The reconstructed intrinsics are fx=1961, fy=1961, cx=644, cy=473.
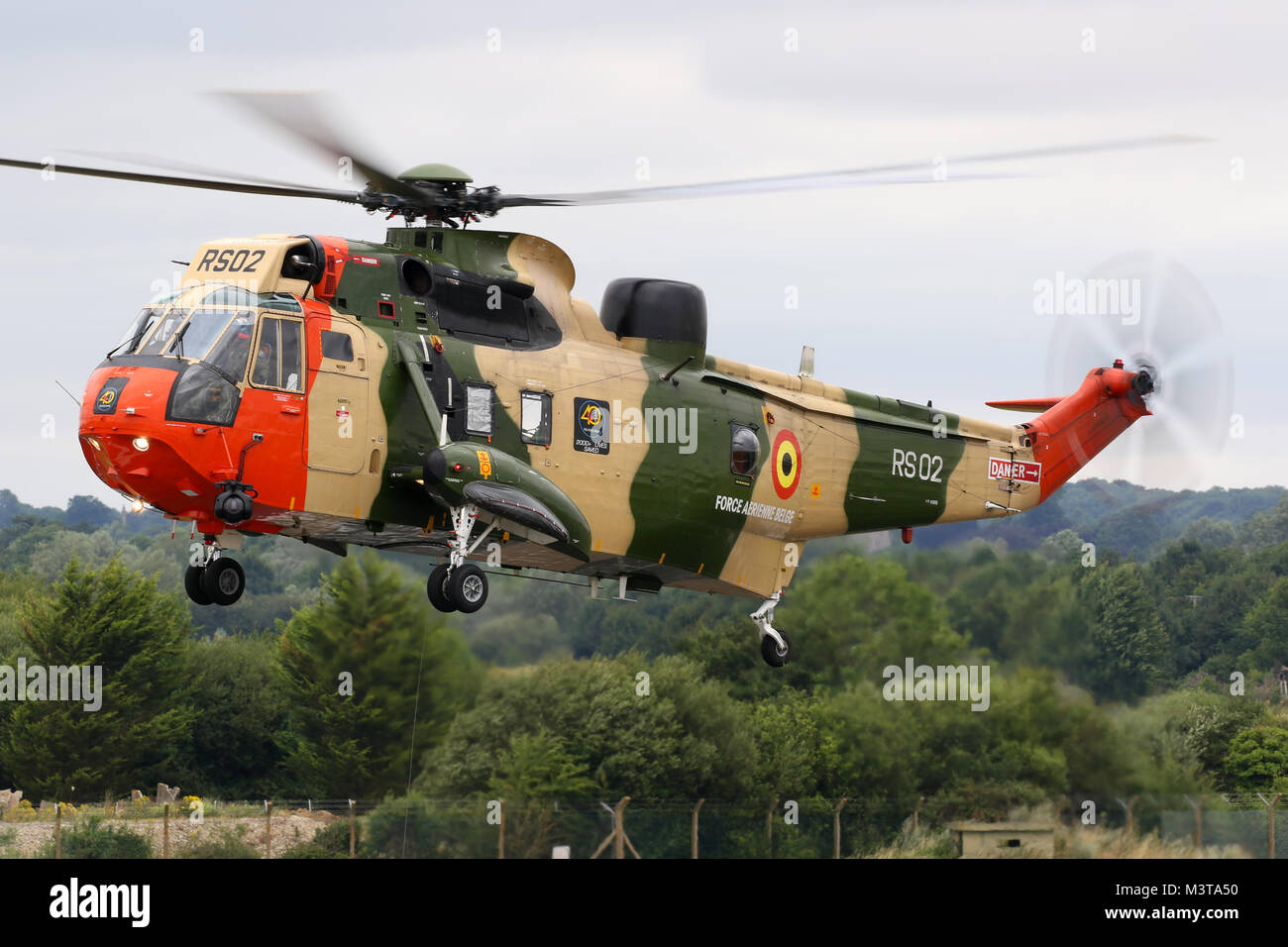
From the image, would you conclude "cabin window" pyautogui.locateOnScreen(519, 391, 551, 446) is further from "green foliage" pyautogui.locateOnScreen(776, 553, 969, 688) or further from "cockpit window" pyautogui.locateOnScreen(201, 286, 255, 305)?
"green foliage" pyautogui.locateOnScreen(776, 553, 969, 688)

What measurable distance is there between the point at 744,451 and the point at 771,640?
2.91m

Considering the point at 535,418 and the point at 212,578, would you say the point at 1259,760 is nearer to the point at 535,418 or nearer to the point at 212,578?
the point at 535,418

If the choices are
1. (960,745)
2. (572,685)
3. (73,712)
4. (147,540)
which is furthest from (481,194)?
(147,540)

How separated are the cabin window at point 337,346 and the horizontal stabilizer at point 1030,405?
12677 mm

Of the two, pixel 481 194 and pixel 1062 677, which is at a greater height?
pixel 481 194

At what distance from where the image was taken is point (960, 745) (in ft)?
104

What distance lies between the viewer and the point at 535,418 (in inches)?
922

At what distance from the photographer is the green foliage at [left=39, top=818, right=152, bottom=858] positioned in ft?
Answer: 106

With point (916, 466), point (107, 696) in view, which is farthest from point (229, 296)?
point (107, 696)

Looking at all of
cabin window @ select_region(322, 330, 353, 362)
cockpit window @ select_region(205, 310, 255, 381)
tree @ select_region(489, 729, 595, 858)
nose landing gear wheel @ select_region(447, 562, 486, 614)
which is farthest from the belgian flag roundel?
cockpit window @ select_region(205, 310, 255, 381)

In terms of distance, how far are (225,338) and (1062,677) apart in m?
16.0

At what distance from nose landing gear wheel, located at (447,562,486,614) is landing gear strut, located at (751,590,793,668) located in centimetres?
574
